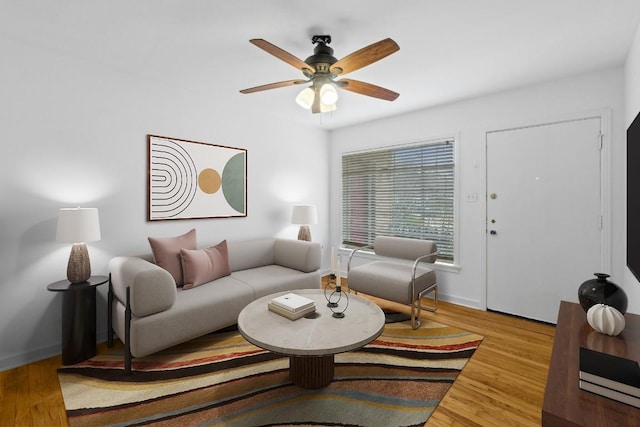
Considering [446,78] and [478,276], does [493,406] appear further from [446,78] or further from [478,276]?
[446,78]

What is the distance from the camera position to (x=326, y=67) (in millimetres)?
2006

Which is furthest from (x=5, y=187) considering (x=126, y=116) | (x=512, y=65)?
(x=512, y=65)

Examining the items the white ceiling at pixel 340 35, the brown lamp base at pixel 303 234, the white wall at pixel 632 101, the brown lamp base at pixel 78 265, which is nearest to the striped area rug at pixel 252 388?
the brown lamp base at pixel 78 265

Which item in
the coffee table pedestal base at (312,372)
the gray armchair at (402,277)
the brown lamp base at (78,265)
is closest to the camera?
the coffee table pedestal base at (312,372)

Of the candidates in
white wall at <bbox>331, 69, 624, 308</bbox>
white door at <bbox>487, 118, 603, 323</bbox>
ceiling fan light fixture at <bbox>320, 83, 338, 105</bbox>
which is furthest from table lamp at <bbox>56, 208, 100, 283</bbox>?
white door at <bbox>487, 118, 603, 323</bbox>

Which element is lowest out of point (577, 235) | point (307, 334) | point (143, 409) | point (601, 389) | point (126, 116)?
point (143, 409)

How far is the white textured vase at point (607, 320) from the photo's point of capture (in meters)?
1.39

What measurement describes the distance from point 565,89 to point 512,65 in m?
0.72

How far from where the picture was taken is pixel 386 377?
6.80 feet

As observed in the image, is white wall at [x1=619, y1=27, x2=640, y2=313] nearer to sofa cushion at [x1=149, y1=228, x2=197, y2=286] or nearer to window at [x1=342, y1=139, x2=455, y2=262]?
window at [x1=342, y1=139, x2=455, y2=262]

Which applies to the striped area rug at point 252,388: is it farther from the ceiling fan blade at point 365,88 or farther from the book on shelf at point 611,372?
the ceiling fan blade at point 365,88

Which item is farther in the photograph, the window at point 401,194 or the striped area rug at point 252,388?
the window at point 401,194

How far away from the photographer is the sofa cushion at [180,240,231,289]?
8.78ft

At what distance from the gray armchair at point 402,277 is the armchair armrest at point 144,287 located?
1.88 meters
